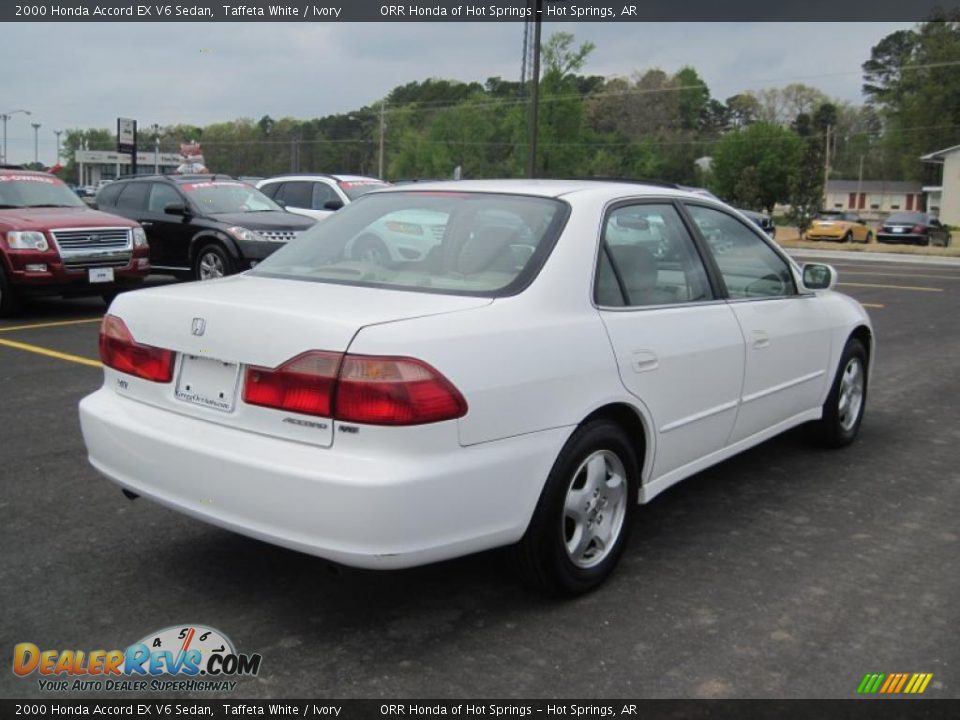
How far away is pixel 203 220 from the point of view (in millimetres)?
12711

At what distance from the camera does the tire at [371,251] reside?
3969 mm

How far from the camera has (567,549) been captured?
138 inches

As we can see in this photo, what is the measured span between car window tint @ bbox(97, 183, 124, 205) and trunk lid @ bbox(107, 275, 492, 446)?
11531 millimetres

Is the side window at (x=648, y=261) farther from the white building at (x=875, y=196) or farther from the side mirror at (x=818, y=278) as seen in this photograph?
the white building at (x=875, y=196)

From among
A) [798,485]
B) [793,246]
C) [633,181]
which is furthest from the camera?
[793,246]

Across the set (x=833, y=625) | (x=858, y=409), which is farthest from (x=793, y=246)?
(x=833, y=625)

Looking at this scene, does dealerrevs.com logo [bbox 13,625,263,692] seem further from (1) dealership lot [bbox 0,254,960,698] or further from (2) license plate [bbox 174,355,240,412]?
(2) license plate [bbox 174,355,240,412]

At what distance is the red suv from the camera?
10.5 metres

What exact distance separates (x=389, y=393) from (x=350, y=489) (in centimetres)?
32

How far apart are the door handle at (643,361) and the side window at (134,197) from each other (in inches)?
455

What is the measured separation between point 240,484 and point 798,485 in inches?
128

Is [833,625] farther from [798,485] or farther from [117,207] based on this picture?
[117,207]
